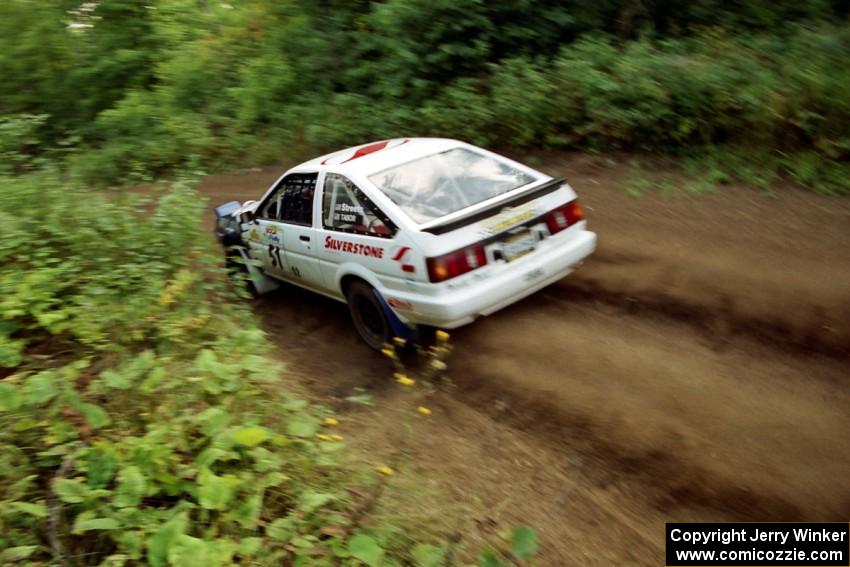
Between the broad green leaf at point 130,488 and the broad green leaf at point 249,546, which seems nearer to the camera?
the broad green leaf at point 249,546

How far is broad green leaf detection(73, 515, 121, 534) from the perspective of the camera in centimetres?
290

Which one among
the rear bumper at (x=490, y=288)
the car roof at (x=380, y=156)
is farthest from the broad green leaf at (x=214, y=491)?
the car roof at (x=380, y=156)

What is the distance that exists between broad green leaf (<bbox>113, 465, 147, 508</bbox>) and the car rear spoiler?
2750 mm

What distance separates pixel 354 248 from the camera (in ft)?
19.1

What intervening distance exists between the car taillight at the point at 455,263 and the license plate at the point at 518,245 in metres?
0.25

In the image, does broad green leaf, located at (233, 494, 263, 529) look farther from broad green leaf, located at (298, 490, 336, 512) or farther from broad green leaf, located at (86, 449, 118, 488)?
broad green leaf, located at (86, 449, 118, 488)

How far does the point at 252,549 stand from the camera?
2.98m

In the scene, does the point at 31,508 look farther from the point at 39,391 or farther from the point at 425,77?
the point at 425,77

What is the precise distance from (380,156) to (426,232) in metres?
1.30

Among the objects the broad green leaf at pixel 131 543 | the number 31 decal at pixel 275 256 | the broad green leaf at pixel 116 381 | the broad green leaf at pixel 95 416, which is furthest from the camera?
the number 31 decal at pixel 275 256

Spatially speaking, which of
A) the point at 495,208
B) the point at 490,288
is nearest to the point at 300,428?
the point at 490,288

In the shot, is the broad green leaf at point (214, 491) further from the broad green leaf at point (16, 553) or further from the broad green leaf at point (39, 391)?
the broad green leaf at point (39, 391)

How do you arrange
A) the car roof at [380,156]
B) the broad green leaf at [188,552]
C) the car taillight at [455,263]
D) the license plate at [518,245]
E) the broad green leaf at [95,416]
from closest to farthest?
the broad green leaf at [188,552] < the broad green leaf at [95,416] < the car taillight at [455,263] < the license plate at [518,245] < the car roof at [380,156]

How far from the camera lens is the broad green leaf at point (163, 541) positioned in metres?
2.88
